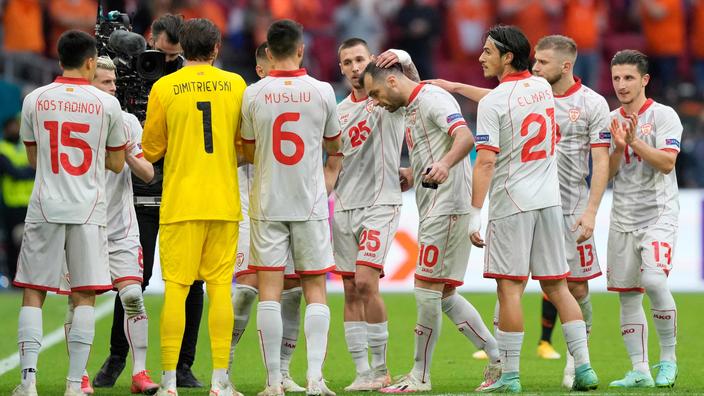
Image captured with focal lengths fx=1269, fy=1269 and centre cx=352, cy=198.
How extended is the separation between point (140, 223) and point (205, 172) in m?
1.71

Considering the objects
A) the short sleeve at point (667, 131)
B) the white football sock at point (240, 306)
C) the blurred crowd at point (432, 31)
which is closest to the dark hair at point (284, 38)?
the white football sock at point (240, 306)

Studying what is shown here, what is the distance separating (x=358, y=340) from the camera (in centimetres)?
884

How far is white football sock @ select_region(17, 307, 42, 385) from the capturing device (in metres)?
7.64

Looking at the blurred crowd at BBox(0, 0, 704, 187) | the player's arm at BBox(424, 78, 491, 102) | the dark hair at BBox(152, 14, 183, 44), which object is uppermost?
the blurred crowd at BBox(0, 0, 704, 187)

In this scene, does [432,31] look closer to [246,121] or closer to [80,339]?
[246,121]

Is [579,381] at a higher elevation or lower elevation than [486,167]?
lower

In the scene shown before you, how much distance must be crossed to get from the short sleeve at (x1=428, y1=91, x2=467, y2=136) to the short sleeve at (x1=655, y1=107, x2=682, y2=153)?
152 cm

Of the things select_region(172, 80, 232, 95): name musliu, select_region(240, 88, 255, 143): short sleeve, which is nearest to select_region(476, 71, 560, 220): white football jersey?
select_region(240, 88, 255, 143): short sleeve

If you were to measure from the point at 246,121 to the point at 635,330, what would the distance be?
3151 millimetres

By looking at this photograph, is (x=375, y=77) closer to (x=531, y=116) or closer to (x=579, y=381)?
(x=531, y=116)

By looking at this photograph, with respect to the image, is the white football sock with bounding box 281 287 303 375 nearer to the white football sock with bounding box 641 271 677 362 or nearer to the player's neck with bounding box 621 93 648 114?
the white football sock with bounding box 641 271 677 362

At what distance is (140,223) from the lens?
9219 millimetres

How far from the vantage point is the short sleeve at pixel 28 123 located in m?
7.65

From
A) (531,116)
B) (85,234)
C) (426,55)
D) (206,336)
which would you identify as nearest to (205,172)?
(85,234)
